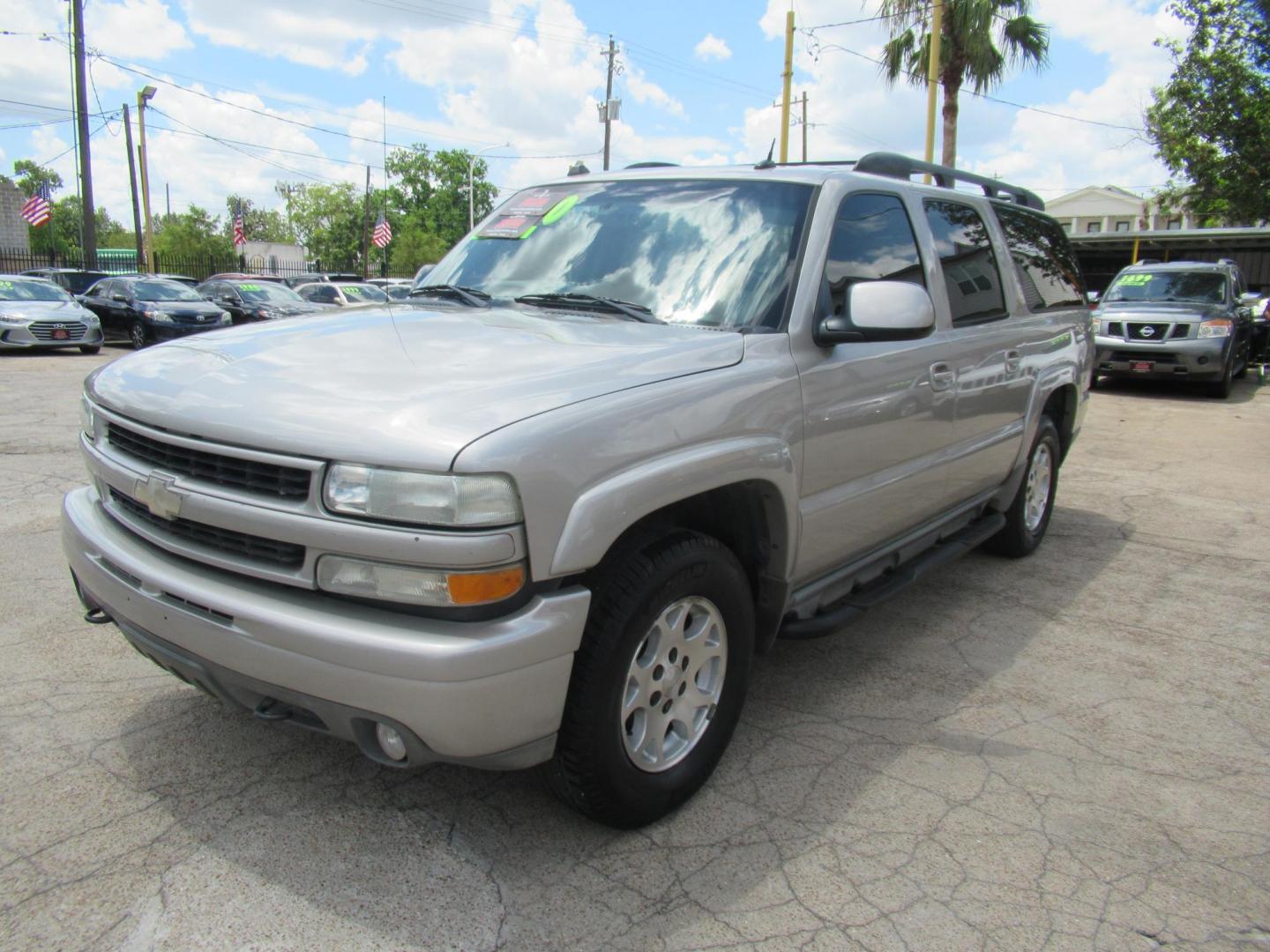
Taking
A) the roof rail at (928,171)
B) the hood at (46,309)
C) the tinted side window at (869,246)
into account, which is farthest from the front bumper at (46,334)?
the tinted side window at (869,246)

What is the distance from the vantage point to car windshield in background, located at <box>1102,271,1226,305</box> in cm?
1403

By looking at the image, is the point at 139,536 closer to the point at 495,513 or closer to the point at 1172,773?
the point at 495,513

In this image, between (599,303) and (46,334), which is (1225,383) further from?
(46,334)

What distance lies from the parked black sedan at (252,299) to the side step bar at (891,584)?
703 inches

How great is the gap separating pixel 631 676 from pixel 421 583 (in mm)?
696

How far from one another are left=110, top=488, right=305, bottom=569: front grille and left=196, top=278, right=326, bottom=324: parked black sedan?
61.0 ft

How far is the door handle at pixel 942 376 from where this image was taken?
3.79 m

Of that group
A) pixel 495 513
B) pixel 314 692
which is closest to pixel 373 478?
pixel 495 513

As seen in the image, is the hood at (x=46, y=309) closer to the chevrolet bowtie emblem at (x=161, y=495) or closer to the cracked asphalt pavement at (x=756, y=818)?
the cracked asphalt pavement at (x=756, y=818)

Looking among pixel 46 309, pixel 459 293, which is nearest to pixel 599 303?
pixel 459 293

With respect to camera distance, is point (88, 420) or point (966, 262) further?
point (966, 262)

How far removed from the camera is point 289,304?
20.8 meters

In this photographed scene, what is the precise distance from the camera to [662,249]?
332cm

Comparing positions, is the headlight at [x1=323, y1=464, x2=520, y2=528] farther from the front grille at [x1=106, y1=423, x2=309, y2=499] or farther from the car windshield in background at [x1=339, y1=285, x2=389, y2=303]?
the car windshield in background at [x1=339, y1=285, x2=389, y2=303]
